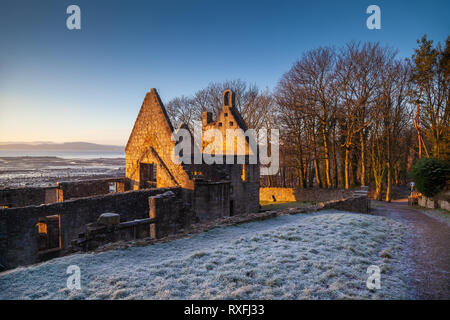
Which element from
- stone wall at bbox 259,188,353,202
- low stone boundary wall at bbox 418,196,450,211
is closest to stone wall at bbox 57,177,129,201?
stone wall at bbox 259,188,353,202

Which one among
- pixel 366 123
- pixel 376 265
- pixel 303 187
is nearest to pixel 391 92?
pixel 366 123

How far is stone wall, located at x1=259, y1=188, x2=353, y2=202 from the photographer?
24347 millimetres

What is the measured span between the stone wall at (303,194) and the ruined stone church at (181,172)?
9.34m

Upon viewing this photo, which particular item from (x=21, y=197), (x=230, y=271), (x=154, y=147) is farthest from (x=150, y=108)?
(x=230, y=271)

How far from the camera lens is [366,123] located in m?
23.1

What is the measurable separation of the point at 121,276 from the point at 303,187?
26.0 meters

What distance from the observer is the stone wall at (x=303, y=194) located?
24347 millimetres

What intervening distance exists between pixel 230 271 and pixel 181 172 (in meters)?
9.08

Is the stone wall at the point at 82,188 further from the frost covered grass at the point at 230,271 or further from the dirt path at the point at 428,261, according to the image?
the dirt path at the point at 428,261

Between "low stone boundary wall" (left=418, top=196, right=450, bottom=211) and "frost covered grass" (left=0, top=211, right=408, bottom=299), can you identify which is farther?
"low stone boundary wall" (left=418, top=196, right=450, bottom=211)

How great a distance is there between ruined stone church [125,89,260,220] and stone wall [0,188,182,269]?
2.63m

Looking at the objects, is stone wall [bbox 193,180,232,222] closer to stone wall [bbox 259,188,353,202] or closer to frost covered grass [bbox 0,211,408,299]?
frost covered grass [bbox 0,211,408,299]
